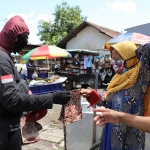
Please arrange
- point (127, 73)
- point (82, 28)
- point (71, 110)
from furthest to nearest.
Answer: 1. point (82, 28)
2. point (71, 110)
3. point (127, 73)

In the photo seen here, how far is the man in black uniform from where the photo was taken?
132 centimetres

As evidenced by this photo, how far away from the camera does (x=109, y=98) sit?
6.70 ft

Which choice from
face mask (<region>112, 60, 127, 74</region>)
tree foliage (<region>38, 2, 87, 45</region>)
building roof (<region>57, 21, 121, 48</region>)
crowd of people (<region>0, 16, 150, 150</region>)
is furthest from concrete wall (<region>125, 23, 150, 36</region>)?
tree foliage (<region>38, 2, 87, 45</region>)

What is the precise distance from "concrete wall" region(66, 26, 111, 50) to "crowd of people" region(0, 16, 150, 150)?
14.5 metres

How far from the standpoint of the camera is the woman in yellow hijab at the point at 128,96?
1727mm

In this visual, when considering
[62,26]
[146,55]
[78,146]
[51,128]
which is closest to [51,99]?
[146,55]

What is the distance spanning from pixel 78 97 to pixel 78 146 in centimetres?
120

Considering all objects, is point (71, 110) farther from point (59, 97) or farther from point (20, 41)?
point (20, 41)

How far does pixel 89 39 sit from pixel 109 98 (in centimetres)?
1589

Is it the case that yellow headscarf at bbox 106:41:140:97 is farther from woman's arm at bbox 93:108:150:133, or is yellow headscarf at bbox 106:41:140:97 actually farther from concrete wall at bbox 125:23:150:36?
concrete wall at bbox 125:23:150:36

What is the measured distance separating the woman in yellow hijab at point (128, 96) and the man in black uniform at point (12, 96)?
24.5 inches

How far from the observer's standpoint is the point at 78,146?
3068 mm

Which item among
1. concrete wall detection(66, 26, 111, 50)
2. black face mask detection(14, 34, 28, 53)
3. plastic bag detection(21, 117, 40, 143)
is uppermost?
concrete wall detection(66, 26, 111, 50)

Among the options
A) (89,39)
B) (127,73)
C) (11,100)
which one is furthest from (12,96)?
(89,39)
